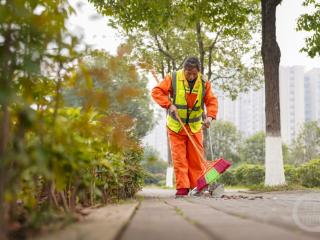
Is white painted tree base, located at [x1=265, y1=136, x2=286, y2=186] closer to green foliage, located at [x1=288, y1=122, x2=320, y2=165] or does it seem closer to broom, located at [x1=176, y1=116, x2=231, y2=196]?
broom, located at [x1=176, y1=116, x2=231, y2=196]

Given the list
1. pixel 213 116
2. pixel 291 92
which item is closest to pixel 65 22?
pixel 213 116

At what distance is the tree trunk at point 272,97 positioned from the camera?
11.4m

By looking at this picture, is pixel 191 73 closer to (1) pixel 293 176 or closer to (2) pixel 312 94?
(1) pixel 293 176

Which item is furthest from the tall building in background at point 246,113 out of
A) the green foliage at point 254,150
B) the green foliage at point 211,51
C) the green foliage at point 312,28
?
the green foliage at point 312,28

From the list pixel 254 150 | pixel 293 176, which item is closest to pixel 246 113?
pixel 254 150

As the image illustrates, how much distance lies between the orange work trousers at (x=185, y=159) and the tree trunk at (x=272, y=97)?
368 cm

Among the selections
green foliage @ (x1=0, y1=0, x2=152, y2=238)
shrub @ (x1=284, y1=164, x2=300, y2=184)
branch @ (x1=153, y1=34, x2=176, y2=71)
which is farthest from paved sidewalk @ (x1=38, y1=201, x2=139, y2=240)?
branch @ (x1=153, y1=34, x2=176, y2=71)

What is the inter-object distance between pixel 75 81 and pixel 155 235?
106 cm

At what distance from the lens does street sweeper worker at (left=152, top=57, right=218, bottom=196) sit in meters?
7.79

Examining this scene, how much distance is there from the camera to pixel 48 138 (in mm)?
2617

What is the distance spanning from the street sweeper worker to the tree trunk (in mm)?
3683

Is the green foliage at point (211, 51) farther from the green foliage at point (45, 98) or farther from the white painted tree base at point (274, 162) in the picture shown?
the green foliage at point (45, 98)

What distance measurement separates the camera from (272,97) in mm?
11609

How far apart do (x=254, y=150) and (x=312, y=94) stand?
64640 millimetres
